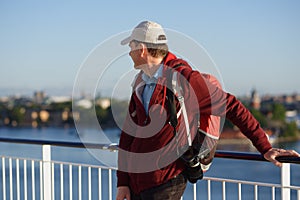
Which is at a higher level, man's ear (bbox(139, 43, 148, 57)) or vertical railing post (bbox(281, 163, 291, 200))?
man's ear (bbox(139, 43, 148, 57))

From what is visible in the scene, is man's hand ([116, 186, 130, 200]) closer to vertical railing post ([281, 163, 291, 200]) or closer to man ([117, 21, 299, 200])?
man ([117, 21, 299, 200])

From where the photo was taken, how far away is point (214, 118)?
7.30 ft

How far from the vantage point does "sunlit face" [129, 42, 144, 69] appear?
2240 mm

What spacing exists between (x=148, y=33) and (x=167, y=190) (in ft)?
2.17

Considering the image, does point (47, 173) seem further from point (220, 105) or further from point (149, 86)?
point (220, 105)

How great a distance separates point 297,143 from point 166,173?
242ft

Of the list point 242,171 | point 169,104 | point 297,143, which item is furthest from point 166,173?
point 297,143

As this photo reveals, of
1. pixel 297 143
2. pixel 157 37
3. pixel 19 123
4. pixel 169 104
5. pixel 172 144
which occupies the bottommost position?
pixel 297 143

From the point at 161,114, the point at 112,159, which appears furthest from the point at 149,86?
the point at 112,159

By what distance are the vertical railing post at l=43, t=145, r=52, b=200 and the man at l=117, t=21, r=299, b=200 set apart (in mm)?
1676

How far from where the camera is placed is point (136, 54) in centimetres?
225

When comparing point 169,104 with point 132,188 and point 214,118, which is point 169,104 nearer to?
point 214,118

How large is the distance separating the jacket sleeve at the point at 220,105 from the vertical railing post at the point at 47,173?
6.40ft

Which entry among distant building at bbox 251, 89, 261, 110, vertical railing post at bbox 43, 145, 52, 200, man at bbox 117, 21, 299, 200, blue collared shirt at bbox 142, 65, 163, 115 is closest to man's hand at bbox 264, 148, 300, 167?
man at bbox 117, 21, 299, 200
